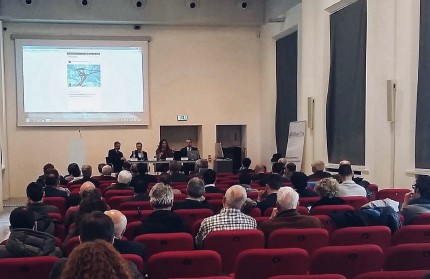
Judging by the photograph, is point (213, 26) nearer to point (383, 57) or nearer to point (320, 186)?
point (383, 57)

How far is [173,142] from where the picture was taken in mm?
15078

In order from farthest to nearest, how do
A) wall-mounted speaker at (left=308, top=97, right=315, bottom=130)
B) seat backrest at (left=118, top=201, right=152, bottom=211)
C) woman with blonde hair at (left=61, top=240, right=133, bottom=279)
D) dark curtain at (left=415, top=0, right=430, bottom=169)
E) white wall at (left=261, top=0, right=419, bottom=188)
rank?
wall-mounted speaker at (left=308, top=97, right=315, bottom=130)
white wall at (left=261, top=0, right=419, bottom=188)
dark curtain at (left=415, top=0, right=430, bottom=169)
seat backrest at (left=118, top=201, right=152, bottom=211)
woman with blonde hair at (left=61, top=240, right=133, bottom=279)

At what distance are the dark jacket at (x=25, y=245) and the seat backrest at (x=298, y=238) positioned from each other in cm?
153

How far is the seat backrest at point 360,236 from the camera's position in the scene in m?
3.58

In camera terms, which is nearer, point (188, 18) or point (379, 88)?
point (379, 88)

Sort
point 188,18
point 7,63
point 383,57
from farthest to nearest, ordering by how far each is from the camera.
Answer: point 188,18 < point 7,63 < point 383,57

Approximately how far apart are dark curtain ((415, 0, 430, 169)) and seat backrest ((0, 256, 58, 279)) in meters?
6.47

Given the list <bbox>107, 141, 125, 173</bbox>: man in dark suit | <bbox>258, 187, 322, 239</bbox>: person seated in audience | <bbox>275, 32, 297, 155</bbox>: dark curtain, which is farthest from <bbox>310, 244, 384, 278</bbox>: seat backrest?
<bbox>107, 141, 125, 173</bbox>: man in dark suit

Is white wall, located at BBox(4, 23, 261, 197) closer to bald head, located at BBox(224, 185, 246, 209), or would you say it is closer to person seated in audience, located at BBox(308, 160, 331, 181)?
person seated in audience, located at BBox(308, 160, 331, 181)

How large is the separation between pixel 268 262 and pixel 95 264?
1533mm

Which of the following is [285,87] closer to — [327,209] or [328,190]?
[328,190]

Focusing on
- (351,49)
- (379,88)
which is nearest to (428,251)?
(379,88)

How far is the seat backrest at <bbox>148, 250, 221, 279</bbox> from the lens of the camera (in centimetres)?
290

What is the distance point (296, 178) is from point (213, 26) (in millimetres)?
9403
